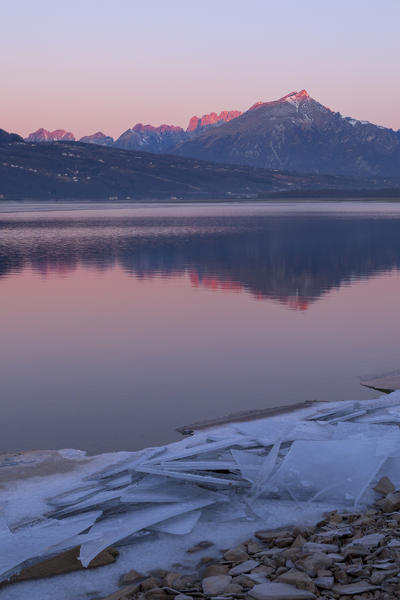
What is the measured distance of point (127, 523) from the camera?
7820mm

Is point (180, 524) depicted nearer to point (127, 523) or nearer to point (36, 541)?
point (127, 523)

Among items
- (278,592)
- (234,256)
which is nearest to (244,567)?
(278,592)

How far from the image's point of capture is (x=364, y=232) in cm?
6475

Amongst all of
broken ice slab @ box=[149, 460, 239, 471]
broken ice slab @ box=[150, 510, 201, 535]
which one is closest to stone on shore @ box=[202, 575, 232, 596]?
broken ice slab @ box=[150, 510, 201, 535]

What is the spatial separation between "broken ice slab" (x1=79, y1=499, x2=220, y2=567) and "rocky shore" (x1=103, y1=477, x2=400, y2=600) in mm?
559

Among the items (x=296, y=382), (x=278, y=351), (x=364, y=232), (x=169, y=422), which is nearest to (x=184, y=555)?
(x=169, y=422)

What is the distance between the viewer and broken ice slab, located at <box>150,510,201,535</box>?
773 cm

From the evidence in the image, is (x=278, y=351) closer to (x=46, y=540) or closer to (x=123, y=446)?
(x=123, y=446)

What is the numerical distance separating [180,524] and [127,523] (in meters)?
0.60

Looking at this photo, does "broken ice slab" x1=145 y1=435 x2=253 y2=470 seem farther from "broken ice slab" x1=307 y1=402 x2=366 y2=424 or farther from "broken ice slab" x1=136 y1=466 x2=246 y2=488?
"broken ice slab" x1=307 y1=402 x2=366 y2=424

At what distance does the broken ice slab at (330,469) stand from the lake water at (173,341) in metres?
2.99

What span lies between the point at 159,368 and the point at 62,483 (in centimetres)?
679

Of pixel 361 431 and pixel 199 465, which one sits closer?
pixel 199 465

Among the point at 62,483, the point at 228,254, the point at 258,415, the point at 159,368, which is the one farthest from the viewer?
the point at 228,254
